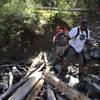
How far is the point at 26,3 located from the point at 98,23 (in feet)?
18.4

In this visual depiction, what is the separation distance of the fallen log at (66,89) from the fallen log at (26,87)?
0.42m

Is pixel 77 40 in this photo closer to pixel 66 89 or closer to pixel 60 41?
pixel 60 41

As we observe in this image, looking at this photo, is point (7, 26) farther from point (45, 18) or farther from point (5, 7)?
point (45, 18)

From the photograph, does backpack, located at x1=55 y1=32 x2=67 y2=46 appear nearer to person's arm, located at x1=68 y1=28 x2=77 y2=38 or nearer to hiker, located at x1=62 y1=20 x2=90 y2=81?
hiker, located at x1=62 y1=20 x2=90 y2=81

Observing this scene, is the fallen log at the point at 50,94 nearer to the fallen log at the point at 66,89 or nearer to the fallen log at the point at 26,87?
the fallen log at the point at 66,89

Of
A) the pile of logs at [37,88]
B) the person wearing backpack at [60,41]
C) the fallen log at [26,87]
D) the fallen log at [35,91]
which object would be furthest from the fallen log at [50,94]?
the person wearing backpack at [60,41]

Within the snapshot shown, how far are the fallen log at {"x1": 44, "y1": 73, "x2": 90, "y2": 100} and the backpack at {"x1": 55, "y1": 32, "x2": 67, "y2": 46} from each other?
1609 millimetres

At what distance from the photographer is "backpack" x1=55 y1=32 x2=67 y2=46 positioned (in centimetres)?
1493

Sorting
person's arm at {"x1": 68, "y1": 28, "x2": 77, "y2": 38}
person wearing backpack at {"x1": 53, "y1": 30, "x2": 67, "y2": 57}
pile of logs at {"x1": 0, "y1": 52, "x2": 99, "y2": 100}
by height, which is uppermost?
person's arm at {"x1": 68, "y1": 28, "x2": 77, "y2": 38}

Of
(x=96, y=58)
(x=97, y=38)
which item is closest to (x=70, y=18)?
(x=97, y=38)

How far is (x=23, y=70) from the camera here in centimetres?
1689

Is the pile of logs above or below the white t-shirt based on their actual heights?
below

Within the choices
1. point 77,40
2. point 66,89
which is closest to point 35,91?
point 66,89

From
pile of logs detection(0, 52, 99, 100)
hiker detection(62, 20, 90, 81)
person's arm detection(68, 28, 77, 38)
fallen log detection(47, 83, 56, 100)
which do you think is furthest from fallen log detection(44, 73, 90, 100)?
person's arm detection(68, 28, 77, 38)
